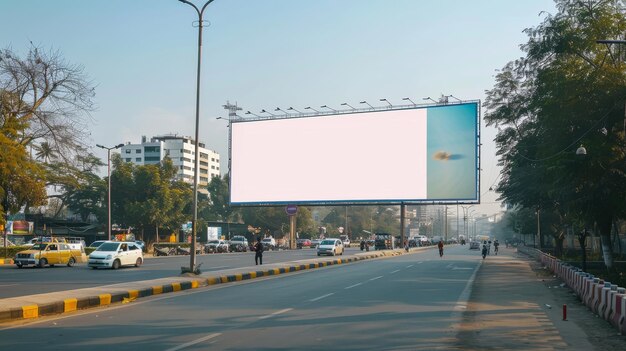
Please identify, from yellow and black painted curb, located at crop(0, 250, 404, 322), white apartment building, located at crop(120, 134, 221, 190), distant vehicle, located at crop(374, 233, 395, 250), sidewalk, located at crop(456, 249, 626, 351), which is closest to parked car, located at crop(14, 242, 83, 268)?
yellow and black painted curb, located at crop(0, 250, 404, 322)

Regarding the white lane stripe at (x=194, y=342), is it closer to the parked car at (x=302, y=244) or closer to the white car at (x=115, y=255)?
the white car at (x=115, y=255)

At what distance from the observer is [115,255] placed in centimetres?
3494

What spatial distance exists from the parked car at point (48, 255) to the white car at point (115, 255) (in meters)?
3.73

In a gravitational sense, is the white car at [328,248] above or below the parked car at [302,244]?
above

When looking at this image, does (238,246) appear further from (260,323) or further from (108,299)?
(260,323)

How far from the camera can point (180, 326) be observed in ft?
40.9

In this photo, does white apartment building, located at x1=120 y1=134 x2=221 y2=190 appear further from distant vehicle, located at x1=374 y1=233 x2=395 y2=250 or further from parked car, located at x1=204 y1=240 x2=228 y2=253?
parked car, located at x1=204 y1=240 x2=228 y2=253

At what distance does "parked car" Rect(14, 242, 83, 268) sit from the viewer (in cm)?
3584

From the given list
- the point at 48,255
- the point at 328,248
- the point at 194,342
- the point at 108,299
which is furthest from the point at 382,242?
the point at 194,342

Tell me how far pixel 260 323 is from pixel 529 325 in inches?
221

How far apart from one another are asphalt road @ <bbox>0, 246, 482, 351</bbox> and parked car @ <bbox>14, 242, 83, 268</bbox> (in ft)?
62.3

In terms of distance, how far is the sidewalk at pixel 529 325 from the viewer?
11180mm

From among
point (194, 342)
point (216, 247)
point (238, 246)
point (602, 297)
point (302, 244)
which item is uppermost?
point (602, 297)

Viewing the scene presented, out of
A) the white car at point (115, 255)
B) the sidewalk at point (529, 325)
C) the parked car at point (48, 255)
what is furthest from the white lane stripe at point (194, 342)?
the parked car at point (48, 255)
